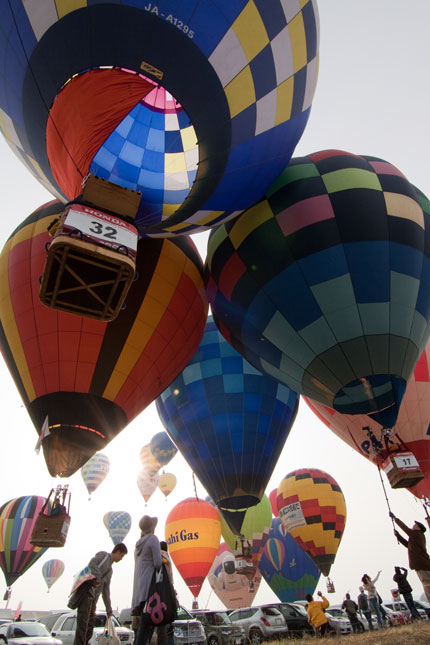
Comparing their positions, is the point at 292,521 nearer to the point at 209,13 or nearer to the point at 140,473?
the point at 140,473

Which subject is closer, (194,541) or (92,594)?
(92,594)

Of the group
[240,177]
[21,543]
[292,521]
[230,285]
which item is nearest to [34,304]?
[230,285]

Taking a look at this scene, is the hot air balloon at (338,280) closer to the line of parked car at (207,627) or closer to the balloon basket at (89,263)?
the balloon basket at (89,263)

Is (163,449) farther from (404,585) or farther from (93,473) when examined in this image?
(404,585)

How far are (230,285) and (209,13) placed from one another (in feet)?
15.9

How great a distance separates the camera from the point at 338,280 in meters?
7.77

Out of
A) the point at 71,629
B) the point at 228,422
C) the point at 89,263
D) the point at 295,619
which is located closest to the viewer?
the point at 89,263

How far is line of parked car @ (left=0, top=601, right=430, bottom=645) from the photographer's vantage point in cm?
776

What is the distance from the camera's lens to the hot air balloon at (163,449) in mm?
25016

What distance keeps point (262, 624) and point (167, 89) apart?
1112 cm

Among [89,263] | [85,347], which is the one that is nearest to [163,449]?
[85,347]

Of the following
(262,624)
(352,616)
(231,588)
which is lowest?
(231,588)

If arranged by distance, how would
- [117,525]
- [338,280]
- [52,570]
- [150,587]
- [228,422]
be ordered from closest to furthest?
[150,587], [338,280], [228,422], [117,525], [52,570]

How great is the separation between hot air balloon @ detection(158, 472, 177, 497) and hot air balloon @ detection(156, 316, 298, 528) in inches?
741
